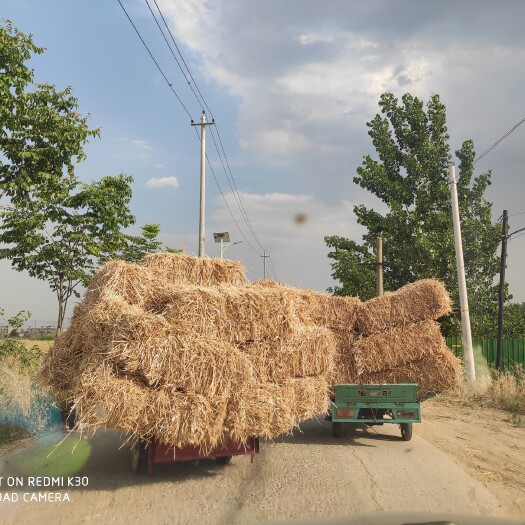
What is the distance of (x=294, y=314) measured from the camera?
277 inches

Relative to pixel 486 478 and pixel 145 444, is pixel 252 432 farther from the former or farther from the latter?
pixel 486 478

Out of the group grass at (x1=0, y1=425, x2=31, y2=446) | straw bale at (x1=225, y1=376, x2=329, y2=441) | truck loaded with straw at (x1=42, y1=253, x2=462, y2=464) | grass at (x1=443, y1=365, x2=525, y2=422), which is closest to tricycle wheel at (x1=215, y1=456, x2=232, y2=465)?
straw bale at (x1=225, y1=376, x2=329, y2=441)

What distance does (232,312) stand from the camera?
638cm

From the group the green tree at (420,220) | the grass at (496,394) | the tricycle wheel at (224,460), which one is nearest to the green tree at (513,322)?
the green tree at (420,220)

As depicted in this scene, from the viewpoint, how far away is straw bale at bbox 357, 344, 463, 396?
9469 mm

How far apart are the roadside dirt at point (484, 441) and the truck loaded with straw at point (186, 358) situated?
7.49 ft

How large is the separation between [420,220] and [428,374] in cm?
1620

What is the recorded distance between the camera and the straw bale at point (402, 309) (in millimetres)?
9602

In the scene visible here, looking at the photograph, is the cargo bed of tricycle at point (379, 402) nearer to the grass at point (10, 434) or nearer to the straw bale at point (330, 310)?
the straw bale at point (330, 310)

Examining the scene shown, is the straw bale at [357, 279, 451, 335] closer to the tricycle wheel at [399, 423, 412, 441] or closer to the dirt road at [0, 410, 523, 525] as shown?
the tricycle wheel at [399, 423, 412, 441]

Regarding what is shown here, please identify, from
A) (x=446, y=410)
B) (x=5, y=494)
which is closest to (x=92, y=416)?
(x=5, y=494)

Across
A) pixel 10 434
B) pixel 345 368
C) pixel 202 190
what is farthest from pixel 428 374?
pixel 202 190

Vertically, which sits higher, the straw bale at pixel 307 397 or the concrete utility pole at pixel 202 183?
the concrete utility pole at pixel 202 183

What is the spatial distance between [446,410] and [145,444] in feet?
30.0
